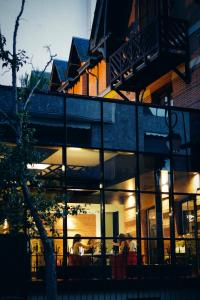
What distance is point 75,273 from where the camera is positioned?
16.4 metres

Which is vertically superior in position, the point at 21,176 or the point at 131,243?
→ the point at 21,176

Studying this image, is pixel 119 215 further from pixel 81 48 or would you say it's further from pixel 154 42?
pixel 81 48

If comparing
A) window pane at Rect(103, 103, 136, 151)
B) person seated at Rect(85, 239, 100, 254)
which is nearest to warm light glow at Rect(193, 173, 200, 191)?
window pane at Rect(103, 103, 136, 151)

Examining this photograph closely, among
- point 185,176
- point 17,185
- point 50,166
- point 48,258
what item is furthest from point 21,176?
point 185,176

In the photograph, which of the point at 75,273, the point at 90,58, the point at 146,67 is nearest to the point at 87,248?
the point at 75,273

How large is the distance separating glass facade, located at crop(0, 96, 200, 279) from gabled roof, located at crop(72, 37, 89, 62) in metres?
8.72

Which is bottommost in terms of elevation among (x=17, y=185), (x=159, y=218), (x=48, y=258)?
(x=48, y=258)

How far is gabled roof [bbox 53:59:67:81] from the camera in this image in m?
29.6

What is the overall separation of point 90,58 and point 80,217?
10205mm

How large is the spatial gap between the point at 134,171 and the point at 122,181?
57 centimetres

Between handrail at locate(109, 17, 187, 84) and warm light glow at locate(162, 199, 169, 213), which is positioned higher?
handrail at locate(109, 17, 187, 84)

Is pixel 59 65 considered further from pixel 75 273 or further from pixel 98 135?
pixel 75 273

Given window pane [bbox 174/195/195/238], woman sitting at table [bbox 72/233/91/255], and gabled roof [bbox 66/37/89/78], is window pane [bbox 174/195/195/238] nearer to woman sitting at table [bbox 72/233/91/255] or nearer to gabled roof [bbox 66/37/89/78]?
woman sitting at table [bbox 72/233/91/255]

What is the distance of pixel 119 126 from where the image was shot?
1811 centimetres
